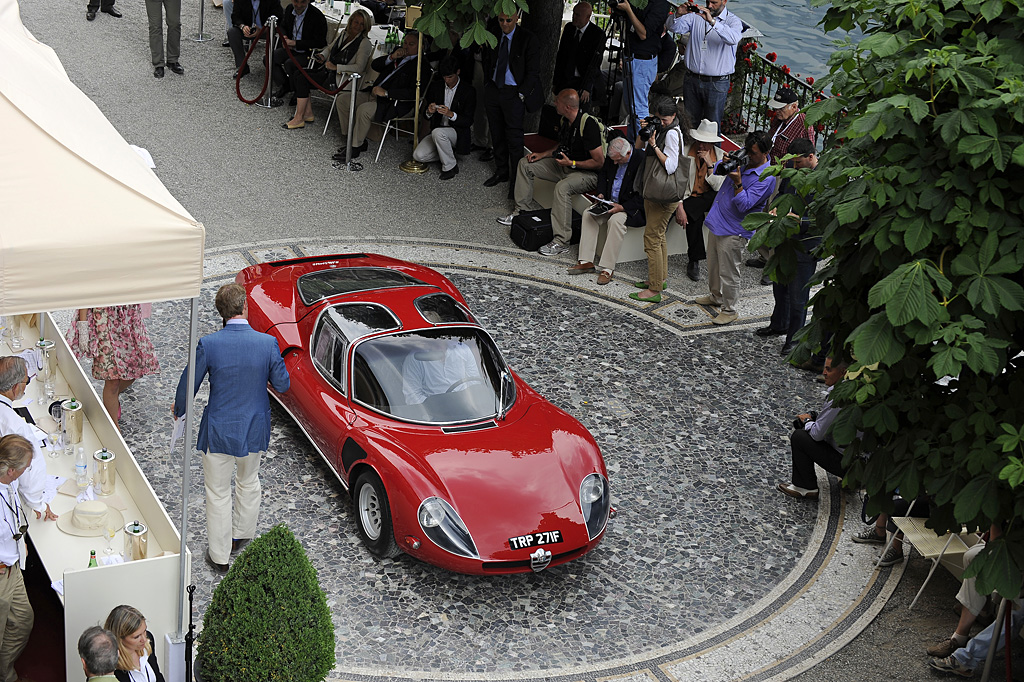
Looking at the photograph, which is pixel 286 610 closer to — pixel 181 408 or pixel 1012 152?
pixel 181 408

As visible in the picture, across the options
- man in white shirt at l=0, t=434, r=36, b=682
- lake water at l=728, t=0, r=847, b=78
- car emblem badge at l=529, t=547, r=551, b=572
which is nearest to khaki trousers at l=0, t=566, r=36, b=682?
man in white shirt at l=0, t=434, r=36, b=682

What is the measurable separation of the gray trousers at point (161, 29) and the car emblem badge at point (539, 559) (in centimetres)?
1142

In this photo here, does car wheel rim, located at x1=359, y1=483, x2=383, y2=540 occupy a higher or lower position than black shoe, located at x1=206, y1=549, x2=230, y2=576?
higher

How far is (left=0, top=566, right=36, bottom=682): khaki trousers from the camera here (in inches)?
220

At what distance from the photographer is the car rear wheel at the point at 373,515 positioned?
728cm

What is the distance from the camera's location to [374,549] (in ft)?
24.4

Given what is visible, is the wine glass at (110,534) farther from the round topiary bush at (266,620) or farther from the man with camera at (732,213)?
the man with camera at (732,213)

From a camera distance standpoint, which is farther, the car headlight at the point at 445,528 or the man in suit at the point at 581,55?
the man in suit at the point at 581,55

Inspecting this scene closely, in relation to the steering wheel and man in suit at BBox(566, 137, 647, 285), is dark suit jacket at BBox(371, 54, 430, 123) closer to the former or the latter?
man in suit at BBox(566, 137, 647, 285)

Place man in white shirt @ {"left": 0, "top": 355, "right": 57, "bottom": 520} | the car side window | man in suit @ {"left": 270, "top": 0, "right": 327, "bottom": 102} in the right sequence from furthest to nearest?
man in suit @ {"left": 270, "top": 0, "right": 327, "bottom": 102}
the car side window
man in white shirt @ {"left": 0, "top": 355, "right": 57, "bottom": 520}

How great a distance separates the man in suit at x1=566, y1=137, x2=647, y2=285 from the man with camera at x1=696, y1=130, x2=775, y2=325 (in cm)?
92

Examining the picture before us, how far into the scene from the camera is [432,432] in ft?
→ 24.8

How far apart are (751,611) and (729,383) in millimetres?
3104

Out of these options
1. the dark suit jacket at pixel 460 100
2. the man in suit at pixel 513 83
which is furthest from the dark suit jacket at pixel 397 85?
the man in suit at pixel 513 83
